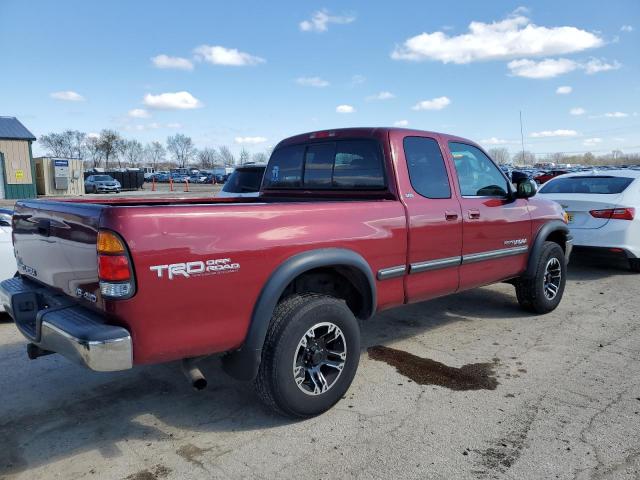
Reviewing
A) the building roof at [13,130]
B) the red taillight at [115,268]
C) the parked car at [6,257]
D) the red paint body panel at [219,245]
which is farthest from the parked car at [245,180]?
the building roof at [13,130]

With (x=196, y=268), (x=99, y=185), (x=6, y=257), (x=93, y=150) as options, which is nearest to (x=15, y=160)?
(x=99, y=185)

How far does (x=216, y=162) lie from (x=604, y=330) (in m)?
117

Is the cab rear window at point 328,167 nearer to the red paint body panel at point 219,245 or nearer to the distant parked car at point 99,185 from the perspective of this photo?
the red paint body panel at point 219,245

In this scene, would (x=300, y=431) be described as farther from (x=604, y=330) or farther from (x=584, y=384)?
(x=604, y=330)

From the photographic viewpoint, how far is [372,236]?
3.59m

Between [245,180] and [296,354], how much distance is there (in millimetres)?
5941

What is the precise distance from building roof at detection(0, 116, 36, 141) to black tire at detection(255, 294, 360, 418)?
27005 millimetres

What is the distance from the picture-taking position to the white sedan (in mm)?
7359

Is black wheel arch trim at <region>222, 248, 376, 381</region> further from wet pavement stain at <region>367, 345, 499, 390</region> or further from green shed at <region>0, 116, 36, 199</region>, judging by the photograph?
green shed at <region>0, 116, 36, 199</region>

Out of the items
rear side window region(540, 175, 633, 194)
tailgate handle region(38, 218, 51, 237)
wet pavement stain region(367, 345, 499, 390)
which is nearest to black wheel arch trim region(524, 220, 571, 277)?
wet pavement stain region(367, 345, 499, 390)

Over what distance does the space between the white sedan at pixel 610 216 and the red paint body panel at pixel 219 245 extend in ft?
14.2

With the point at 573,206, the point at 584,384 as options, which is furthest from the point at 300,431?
the point at 573,206

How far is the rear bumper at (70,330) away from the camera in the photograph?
2.49 m

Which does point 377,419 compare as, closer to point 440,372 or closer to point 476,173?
point 440,372
